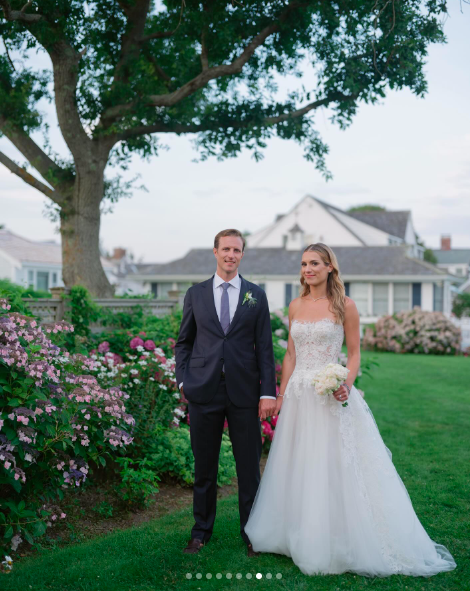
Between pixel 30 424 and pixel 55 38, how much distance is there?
26.5 feet

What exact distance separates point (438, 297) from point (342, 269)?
4868mm

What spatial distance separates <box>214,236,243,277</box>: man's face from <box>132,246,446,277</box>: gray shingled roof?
84.1ft

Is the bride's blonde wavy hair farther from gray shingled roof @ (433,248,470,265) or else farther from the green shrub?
gray shingled roof @ (433,248,470,265)

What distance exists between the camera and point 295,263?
32844 millimetres

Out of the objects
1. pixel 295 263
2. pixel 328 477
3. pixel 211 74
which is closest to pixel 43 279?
pixel 295 263

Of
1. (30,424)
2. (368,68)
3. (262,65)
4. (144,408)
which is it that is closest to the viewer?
(30,424)

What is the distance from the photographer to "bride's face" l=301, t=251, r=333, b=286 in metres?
4.63

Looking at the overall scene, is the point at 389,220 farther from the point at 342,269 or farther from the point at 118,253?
the point at 118,253

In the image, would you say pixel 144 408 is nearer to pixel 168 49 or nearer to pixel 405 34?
pixel 405 34

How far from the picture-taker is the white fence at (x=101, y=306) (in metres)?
7.90

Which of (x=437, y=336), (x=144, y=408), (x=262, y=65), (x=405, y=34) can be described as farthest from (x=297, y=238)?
(x=144, y=408)

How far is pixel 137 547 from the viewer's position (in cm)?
473

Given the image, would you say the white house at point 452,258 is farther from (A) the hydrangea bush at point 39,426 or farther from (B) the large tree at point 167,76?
(A) the hydrangea bush at point 39,426

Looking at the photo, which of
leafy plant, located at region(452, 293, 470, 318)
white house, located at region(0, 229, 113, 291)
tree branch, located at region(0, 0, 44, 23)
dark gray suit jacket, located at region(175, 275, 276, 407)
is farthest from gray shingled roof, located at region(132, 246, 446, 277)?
dark gray suit jacket, located at region(175, 275, 276, 407)
